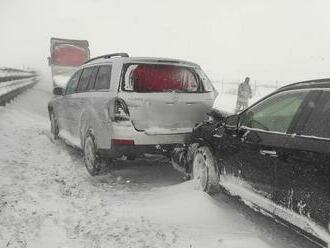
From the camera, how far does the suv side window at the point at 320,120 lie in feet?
13.2

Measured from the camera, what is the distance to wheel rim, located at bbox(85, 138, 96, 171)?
6945 millimetres

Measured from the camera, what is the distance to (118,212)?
5.38 m

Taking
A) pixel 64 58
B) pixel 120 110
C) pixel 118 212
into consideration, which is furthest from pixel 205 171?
pixel 64 58

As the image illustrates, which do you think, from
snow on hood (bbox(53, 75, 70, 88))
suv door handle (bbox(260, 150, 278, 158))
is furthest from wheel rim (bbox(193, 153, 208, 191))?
snow on hood (bbox(53, 75, 70, 88))

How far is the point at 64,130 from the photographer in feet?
29.9

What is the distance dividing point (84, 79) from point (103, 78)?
3.64 ft

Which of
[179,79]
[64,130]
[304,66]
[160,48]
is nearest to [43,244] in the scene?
[179,79]

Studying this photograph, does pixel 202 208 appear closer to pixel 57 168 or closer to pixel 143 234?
pixel 143 234

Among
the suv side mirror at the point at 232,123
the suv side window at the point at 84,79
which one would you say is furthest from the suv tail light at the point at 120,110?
the suv side window at the point at 84,79

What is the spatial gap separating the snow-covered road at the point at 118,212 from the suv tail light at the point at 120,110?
77 centimetres

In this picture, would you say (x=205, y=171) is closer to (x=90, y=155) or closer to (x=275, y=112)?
(x=275, y=112)

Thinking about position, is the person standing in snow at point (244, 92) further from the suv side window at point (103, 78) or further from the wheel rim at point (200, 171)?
the wheel rim at point (200, 171)

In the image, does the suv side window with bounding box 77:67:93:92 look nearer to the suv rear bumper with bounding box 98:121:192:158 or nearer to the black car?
the suv rear bumper with bounding box 98:121:192:158

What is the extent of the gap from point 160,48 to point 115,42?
16158 millimetres
